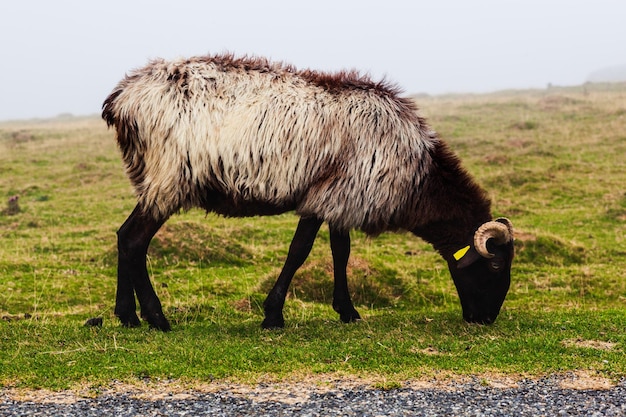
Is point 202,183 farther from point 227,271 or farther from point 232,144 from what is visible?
point 227,271

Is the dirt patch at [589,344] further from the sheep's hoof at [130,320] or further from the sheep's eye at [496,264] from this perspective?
the sheep's hoof at [130,320]

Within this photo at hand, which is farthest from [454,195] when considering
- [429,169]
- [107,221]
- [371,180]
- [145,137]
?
[107,221]

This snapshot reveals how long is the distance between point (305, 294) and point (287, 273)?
263 cm

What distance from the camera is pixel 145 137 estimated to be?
359 inches

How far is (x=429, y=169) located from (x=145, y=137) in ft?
12.1

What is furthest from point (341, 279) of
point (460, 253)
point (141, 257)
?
point (141, 257)

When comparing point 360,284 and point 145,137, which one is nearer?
point 145,137

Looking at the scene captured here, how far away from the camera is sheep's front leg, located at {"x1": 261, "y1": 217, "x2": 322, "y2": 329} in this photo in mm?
9289

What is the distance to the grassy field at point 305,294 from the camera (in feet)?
24.6

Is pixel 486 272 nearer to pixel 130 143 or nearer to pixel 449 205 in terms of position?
pixel 449 205

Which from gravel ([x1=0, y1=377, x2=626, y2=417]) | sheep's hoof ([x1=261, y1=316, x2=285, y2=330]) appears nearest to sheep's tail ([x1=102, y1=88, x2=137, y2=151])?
sheep's hoof ([x1=261, y1=316, x2=285, y2=330])

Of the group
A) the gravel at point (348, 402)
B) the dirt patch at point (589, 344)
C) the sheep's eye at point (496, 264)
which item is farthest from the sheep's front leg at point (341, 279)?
the gravel at point (348, 402)

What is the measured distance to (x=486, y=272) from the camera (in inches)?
366

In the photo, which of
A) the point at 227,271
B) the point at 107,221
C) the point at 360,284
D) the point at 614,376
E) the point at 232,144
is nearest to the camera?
the point at 614,376
